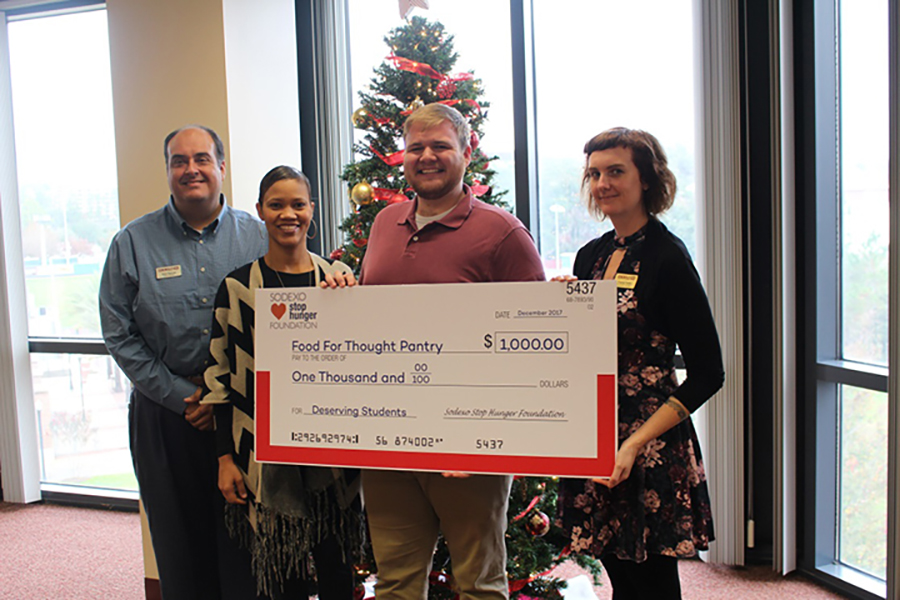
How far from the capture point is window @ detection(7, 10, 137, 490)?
13.1ft

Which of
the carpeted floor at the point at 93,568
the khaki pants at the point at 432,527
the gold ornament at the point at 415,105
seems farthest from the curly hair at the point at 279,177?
the carpeted floor at the point at 93,568

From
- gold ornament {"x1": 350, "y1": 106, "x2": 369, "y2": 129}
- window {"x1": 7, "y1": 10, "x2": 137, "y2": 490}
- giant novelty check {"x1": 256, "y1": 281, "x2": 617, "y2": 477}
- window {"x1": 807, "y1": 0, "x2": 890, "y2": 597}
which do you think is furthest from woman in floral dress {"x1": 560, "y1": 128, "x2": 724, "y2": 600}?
window {"x1": 7, "y1": 10, "x2": 137, "y2": 490}

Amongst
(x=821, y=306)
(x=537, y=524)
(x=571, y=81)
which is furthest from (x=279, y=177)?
(x=821, y=306)

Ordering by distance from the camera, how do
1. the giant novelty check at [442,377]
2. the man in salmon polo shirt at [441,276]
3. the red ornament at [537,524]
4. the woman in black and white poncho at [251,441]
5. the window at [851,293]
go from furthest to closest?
the window at [851,293] < the red ornament at [537,524] < the woman in black and white poncho at [251,441] < the man in salmon polo shirt at [441,276] < the giant novelty check at [442,377]

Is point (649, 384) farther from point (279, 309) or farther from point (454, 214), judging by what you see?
point (279, 309)

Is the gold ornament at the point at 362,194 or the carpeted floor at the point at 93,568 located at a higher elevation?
the gold ornament at the point at 362,194

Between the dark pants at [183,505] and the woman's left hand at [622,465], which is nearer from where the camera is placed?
the woman's left hand at [622,465]

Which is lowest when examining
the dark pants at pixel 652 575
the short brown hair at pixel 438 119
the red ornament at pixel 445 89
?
the dark pants at pixel 652 575

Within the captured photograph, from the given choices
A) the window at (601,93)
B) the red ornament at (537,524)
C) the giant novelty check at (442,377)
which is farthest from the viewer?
the window at (601,93)

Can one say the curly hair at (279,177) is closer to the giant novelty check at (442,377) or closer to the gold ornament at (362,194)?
the giant novelty check at (442,377)

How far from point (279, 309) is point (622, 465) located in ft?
3.00

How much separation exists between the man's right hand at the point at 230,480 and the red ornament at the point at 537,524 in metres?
0.96

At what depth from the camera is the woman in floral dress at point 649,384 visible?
5.20ft

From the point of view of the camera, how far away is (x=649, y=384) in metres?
1.62
